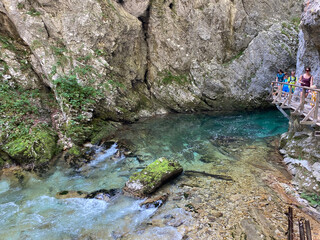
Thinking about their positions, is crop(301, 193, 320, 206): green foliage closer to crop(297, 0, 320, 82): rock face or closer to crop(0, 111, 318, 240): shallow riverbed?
crop(0, 111, 318, 240): shallow riverbed

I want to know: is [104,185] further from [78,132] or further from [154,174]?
[78,132]

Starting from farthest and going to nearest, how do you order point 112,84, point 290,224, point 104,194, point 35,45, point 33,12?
point 112,84 → point 33,12 → point 35,45 → point 104,194 → point 290,224

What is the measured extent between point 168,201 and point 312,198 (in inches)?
191

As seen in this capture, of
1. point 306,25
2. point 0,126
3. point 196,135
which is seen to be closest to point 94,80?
point 0,126

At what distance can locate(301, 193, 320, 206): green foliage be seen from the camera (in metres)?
6.47

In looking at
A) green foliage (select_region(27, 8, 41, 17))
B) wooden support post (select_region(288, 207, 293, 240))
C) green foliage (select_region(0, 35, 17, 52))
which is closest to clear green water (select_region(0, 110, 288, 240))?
wooden support post (select_region(288, 207, 293, 240))

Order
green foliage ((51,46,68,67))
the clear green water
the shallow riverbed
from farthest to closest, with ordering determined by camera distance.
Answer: green foliage ((51,46,68,67))
the clear green water
the shallow riverbed

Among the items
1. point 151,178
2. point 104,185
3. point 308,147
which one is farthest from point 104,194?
point 308,147

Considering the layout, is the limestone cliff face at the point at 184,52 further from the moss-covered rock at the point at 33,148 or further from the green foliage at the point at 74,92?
the moss-covered rock at the point at 33,148

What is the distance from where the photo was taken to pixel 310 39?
1136cm

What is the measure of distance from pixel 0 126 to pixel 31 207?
212 inches

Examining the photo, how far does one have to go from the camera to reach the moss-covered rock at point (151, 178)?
7.18 metres

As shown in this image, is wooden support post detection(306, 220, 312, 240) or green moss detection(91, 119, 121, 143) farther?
green moss detection(91, 119, 121, 143)

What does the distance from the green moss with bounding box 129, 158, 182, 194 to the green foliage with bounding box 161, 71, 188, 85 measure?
1151 cm
